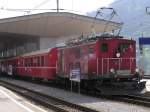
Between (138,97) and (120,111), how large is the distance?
6670 mm

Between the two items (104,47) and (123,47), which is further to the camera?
(123,47)

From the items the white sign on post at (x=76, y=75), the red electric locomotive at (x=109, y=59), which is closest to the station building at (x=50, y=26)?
the red electric locomotive at (x=109, y=59)

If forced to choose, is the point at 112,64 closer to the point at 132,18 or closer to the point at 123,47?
the point at 123,47

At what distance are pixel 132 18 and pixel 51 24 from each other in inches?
1146

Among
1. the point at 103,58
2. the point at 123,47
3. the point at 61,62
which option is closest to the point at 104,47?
the point at 103,58

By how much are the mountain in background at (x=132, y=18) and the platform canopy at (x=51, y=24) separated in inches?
195

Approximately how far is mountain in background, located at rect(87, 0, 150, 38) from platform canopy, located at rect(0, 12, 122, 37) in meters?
4.94

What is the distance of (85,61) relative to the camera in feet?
87.7

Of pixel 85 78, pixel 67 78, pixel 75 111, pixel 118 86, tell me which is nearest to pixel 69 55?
pixel 67 78

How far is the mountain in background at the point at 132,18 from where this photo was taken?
2840 inches

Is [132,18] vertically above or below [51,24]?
above

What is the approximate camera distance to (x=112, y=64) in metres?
25.2

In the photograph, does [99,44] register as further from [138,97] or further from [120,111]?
[120,111]

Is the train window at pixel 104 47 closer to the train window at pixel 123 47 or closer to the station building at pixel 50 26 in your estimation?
the train window at pixel 123 47
